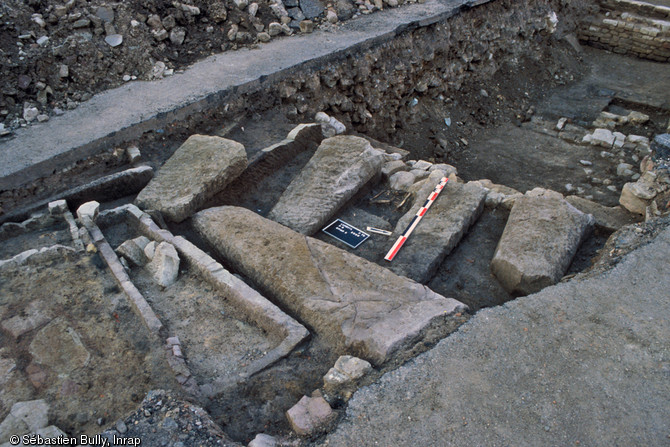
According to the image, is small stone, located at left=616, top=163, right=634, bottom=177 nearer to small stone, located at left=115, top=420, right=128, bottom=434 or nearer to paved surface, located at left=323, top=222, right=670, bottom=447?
paved surface, located at left=323, top=222, right=670, bottom=447

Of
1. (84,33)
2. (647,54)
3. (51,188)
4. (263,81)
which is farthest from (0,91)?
(647,54)

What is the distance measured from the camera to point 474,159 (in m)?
6.79

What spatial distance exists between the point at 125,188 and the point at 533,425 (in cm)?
358

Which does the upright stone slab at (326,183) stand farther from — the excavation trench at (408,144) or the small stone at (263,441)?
the small stone at (263,441)

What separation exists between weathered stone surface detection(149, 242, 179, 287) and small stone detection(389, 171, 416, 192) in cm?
218

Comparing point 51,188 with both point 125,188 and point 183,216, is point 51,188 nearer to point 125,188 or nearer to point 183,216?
point 125,188

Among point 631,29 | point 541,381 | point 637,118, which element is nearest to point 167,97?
point 541,381

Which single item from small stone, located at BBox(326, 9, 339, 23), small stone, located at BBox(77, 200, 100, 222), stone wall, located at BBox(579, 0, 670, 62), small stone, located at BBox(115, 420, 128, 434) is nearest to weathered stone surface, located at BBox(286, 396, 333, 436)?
small stone, located at BBox(115, 420, 128, 434)

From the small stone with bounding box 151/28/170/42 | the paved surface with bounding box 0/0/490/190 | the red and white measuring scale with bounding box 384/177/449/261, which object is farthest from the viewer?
the small stone with bounding box 151/28/170/42

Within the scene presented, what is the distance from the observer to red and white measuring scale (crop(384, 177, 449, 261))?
3.70m

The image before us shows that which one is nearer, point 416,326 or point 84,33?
point 416,326

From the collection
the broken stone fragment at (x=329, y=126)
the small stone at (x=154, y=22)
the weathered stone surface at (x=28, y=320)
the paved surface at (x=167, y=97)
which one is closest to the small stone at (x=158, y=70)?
the paved surface at (x=167, y=97)

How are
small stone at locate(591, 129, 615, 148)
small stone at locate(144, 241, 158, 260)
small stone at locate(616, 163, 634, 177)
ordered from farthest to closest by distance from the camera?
1. small stone at locate(591, 129, 615, 148)
2. small stone at locate(616, 163, 634, 177)
3. small stone at locate(144, 241, 158, 260)

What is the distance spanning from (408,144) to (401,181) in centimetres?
227
